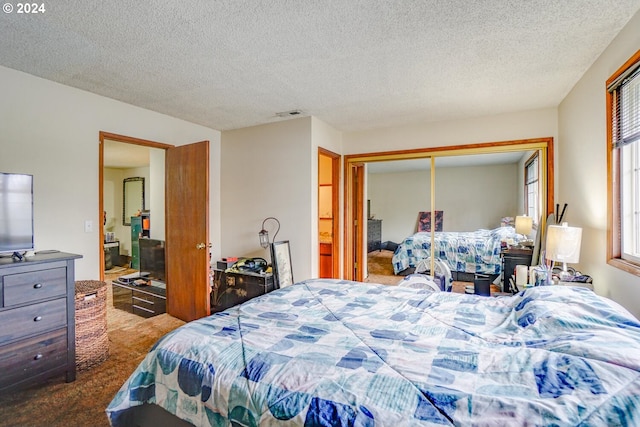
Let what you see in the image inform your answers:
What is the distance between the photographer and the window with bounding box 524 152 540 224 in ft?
11.9

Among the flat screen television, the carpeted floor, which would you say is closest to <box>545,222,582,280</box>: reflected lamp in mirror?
the carpeted floor

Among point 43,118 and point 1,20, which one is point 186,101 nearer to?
point 43,118

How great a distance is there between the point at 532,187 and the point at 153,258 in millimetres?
5127

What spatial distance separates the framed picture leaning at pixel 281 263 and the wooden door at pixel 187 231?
2.42ft

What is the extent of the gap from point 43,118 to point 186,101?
1.20 metres

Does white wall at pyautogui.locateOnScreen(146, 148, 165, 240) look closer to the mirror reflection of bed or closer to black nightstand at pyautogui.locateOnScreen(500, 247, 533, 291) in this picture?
the mirror reflection of bed

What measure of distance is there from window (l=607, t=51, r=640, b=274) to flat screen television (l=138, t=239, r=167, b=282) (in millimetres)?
4780

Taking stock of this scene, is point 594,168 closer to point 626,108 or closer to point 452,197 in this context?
point 626,108

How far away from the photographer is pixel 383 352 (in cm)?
130

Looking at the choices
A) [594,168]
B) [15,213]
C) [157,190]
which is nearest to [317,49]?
[594,168]

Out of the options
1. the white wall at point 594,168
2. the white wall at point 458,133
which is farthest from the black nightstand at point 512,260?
the white wall at point 458,133

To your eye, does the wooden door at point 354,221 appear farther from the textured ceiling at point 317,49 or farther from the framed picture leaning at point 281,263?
the textured ceiling at point 317,49

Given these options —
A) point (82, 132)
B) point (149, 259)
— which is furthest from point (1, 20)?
point (149, 259)

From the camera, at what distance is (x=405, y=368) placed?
1164 mm
